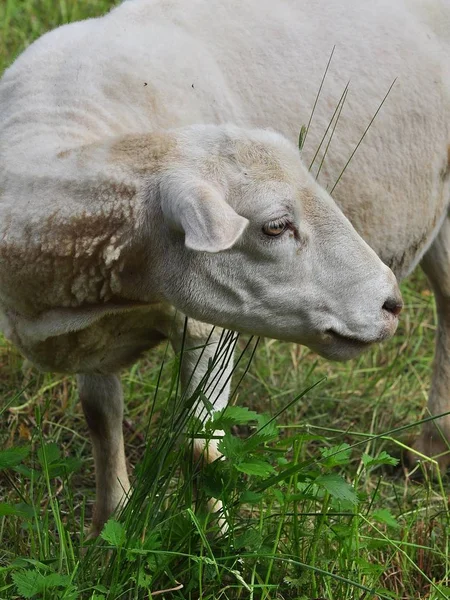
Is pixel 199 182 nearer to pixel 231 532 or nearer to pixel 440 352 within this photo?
A: pixel 231 532

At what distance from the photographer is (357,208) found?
3834 mm

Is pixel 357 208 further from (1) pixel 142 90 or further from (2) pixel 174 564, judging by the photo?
(2) pixel 174 564

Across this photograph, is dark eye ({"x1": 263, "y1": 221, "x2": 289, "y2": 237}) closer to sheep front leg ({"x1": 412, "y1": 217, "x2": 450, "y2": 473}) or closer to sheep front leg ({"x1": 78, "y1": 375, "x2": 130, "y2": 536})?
sheep front leg ({"x1": 78, "y1": 375, "x2": 130, "y2": 536})

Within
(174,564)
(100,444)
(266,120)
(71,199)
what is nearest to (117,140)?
(71,199)

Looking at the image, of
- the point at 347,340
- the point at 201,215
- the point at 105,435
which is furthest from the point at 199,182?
the point at 105,435

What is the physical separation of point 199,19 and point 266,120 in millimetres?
407

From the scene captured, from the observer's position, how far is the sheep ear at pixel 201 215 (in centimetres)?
244

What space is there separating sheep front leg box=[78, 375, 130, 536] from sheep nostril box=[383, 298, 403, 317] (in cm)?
121

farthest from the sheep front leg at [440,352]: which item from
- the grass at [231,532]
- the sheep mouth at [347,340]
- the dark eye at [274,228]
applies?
the dark eye at [274,228]

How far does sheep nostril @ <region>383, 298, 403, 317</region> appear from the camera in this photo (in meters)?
2.87

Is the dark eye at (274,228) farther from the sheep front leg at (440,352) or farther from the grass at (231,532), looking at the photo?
the sheep front leg at (440,352)

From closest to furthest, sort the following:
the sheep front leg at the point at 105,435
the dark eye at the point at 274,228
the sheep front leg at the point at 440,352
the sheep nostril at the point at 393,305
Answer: the dark eye at the point at 274,228
the sheep nostril at the point at 393,305
the sheep front leg at the point at 105,435
the sheep front leg at the point at 440,352

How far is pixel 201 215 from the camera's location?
8.16 ft

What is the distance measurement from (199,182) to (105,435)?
1457 mm
